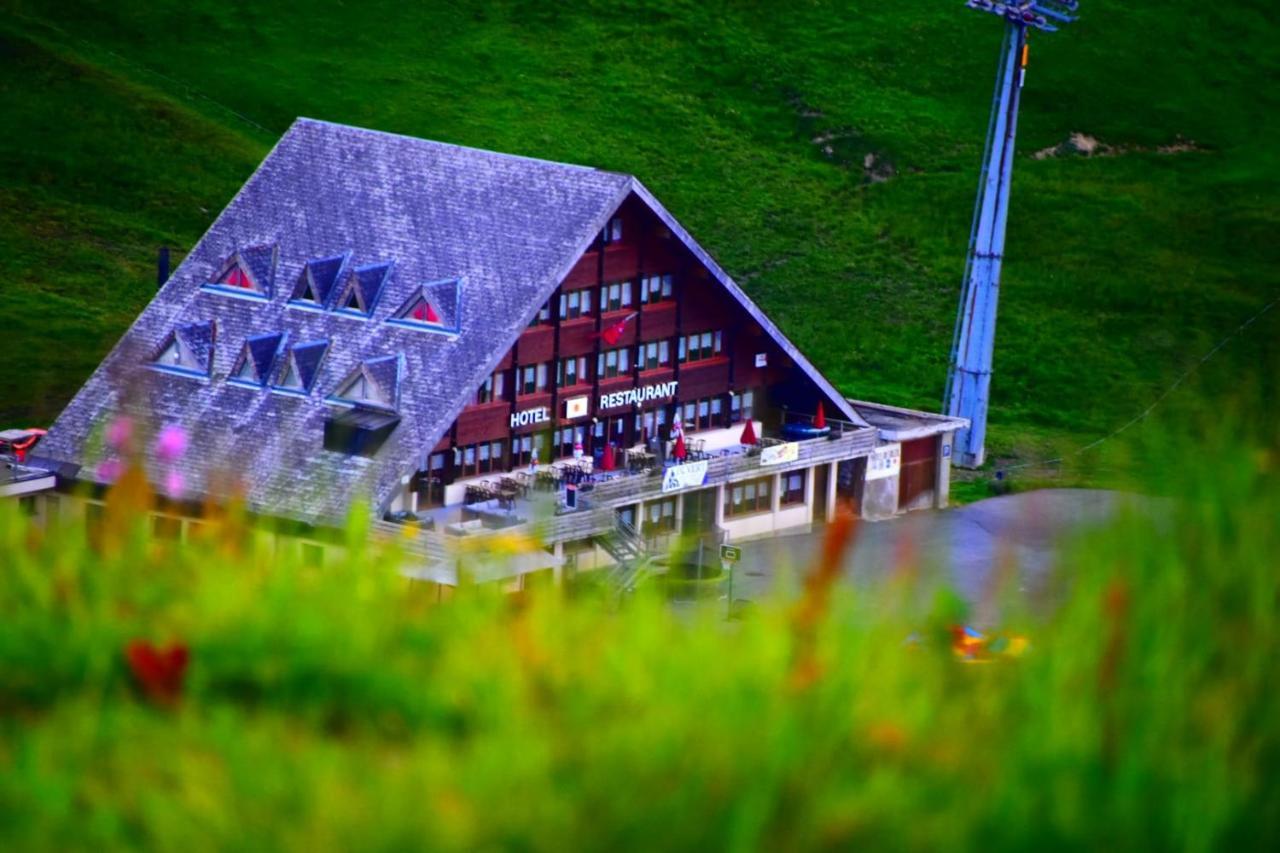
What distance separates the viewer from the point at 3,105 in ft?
389

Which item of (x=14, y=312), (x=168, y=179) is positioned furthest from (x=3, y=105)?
(x=14, y=312)

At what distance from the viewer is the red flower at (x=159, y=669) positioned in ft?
39.6

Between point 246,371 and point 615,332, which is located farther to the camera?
point 615,332

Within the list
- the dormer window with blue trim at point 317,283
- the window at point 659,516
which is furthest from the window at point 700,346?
the dormer window with blue trim at point 317,283

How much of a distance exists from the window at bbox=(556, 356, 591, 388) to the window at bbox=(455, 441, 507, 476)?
3021 mm

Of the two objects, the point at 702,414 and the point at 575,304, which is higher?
the point at 575,304

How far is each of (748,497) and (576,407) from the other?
20.8 ft

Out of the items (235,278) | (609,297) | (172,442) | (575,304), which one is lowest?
(172,442)

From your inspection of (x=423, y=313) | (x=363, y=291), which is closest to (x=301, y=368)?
(x=363, y=291)

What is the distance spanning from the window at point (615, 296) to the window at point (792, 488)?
7.50 meters

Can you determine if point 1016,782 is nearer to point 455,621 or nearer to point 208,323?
point 455,621

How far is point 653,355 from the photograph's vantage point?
6850cm

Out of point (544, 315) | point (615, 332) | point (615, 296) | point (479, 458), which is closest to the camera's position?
point (479, 458)

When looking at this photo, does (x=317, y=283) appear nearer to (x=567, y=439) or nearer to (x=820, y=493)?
(x=567, y=439)
